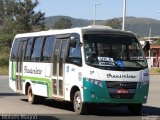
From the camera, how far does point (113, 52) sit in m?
15.8

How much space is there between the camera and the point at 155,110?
17469 mm

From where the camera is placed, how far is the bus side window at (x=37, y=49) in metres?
18.7

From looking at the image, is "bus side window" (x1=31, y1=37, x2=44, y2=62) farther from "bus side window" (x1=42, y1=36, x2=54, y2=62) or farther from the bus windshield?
the bus windshield

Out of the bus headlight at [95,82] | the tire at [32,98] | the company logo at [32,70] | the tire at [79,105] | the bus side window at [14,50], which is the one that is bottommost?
the tire at [32,98]

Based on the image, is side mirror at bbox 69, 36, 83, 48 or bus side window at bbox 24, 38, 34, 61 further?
bus side window at bbox 24, 38, 34, 61

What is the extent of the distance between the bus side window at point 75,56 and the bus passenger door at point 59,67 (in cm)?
31

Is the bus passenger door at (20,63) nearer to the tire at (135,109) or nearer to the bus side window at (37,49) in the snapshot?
the bus side window at (37,49)

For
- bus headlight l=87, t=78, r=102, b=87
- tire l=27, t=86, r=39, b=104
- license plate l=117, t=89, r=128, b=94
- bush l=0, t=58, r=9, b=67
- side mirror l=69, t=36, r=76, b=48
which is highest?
side mirror l=69, t=36, r=76, b=48

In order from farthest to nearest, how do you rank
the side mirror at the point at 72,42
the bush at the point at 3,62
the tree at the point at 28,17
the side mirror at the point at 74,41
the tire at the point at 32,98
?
the tree at the point at 28,17 < the bush at the point at 3,62 < the tire at the point at 32,98 < the side mirror at the point at 72,42 < the side mirror at the point at 74,41

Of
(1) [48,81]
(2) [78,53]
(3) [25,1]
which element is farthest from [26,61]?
(3) [25,1]

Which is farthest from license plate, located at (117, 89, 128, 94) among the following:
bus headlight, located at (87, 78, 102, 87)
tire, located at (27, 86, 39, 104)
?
tire, located at (27, 86, 39, 104)

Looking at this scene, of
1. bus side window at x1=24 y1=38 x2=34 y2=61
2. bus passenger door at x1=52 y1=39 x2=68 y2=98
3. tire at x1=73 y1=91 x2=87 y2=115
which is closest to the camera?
tire at x1=73 y1=91 x2=87 y2=115

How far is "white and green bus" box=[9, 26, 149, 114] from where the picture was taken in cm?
1518

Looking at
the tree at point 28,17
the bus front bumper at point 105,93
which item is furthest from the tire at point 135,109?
the tree at point 28,17
